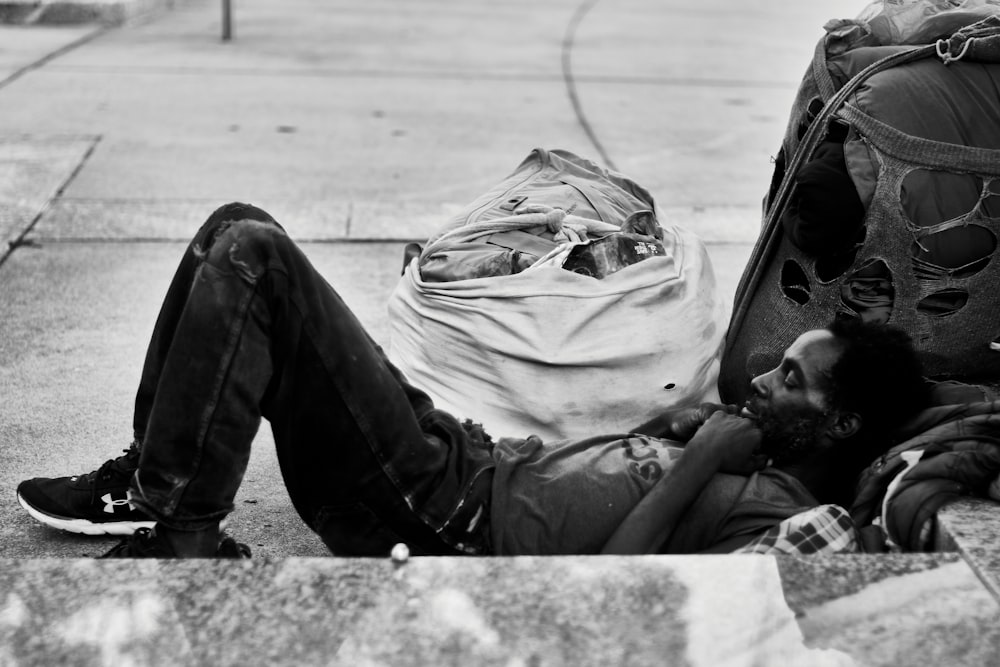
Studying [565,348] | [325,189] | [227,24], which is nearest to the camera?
[565,348]

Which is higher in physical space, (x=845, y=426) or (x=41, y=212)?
(x=845, y=426)

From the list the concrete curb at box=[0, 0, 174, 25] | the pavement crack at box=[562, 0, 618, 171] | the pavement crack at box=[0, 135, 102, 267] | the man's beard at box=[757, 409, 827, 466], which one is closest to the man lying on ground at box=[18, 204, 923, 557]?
the man's beard at box=[757, 409, 827, 466]

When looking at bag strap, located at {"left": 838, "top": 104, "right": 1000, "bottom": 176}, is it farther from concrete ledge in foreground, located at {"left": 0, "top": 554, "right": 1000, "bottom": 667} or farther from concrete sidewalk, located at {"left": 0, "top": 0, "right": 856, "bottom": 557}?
concrete sidewalk, located at {"left": 0, "top": 0, "right": 856, "bottom": 557}

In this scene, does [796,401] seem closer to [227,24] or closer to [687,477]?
[687,477]

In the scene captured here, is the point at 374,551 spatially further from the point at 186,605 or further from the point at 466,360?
the point at 466,360

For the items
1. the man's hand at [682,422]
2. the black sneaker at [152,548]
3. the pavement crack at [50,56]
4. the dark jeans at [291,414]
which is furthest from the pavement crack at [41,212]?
the man's hand at [682,422]

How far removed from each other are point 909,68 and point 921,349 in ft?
2.24

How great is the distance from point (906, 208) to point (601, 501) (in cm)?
105

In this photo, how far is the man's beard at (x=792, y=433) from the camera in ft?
8.04

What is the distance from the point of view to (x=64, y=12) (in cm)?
975

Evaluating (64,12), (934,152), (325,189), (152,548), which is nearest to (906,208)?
Answer: (934,152)

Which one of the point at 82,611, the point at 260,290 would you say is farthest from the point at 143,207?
the point at 82,611

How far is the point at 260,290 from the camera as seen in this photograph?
2.21 m

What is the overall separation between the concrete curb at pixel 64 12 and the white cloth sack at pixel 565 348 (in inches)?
308
